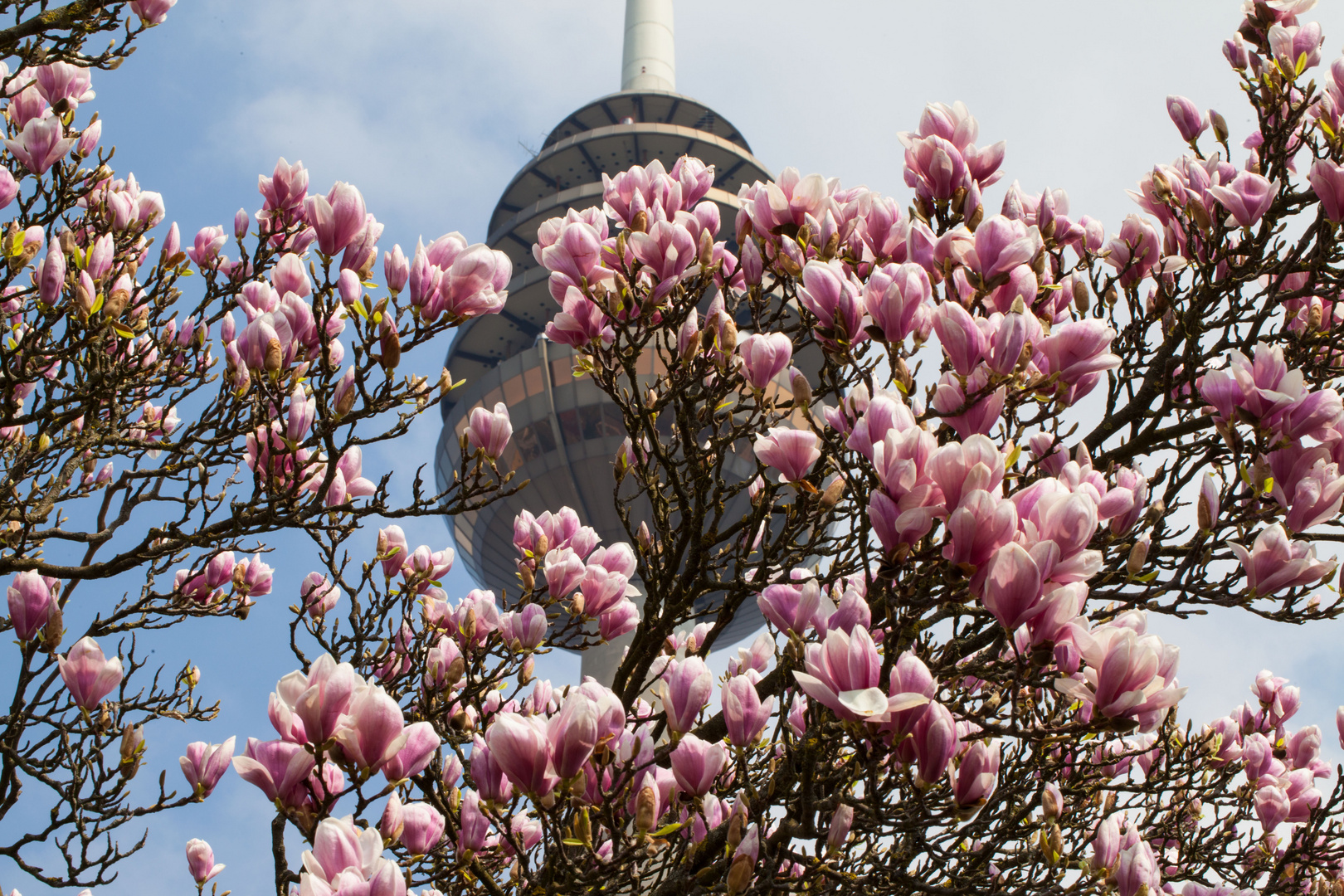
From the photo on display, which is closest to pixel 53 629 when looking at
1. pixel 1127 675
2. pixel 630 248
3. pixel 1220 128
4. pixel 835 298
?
pixel 630 248

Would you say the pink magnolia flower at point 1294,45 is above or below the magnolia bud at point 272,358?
above

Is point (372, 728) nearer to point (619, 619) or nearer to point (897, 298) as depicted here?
point (897, 298)

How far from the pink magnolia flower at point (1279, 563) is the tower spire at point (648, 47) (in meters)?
39.9

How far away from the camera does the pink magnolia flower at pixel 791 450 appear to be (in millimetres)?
2893

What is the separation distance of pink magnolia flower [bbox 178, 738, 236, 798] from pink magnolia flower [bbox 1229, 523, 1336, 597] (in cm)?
399

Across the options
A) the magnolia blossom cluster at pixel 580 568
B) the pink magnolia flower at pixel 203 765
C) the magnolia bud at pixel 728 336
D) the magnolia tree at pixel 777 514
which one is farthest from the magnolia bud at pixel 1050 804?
the pink magnolia flower at pixel 203 765

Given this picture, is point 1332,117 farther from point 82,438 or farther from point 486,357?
point 486,357

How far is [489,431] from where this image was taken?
406cm

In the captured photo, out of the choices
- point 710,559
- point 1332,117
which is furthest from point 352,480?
point 1332,117

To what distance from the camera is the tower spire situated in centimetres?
4097

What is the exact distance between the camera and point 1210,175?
4035 mm

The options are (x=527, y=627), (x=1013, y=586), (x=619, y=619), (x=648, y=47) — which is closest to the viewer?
(x=1013, y=586)

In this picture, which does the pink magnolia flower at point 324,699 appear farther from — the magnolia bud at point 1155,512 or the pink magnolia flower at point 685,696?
the magnolia bud at point 1155,512

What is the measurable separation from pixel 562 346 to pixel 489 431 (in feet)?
73.5
